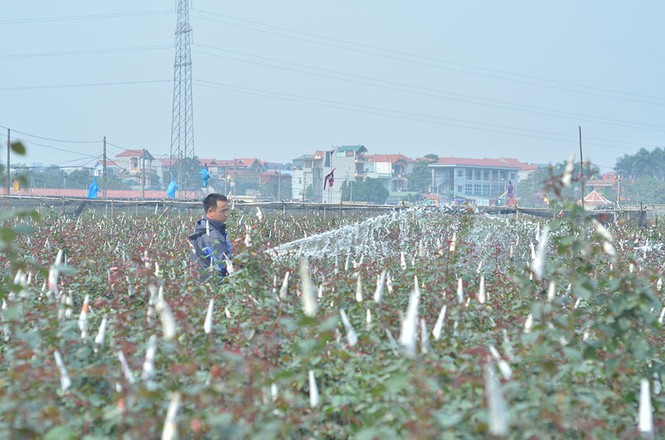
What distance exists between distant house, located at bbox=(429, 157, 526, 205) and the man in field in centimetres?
8775

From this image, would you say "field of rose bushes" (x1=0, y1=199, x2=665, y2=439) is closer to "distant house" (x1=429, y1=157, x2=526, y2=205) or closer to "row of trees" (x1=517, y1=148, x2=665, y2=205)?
"row of trees" (x1=517, y1=148, x2=665, y2=205)

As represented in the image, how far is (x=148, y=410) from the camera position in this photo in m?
2.59

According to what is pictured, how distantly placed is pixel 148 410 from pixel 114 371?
38 centimetres

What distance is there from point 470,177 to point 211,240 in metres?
93.8

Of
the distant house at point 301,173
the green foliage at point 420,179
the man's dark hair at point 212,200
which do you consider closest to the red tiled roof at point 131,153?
the distant house at point 301,173

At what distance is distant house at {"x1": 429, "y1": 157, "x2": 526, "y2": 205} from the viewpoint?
3772 inches

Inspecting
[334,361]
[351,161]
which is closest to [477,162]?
[351,161]

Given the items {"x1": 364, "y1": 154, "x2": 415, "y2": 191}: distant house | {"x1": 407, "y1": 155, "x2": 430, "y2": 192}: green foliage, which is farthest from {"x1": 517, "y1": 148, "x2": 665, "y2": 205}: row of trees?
{"x1": 364, "y1": 154, "x2": 415, "y2": 191}: distant house

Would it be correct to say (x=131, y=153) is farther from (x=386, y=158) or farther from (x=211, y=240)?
(x=211, y=240)

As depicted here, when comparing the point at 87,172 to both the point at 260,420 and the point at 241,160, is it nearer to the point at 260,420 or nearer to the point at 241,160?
the point at 241,160

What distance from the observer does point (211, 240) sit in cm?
634

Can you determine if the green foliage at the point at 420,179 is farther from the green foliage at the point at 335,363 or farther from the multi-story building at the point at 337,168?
the green foliage at the point at 335,363

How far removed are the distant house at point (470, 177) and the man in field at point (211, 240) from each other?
87.7m

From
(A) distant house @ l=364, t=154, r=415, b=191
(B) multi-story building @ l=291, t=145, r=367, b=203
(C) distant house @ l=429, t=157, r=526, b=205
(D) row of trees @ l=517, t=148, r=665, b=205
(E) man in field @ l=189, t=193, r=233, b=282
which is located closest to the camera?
(E) man in field @ l=189, t=193, r=233, b=282
